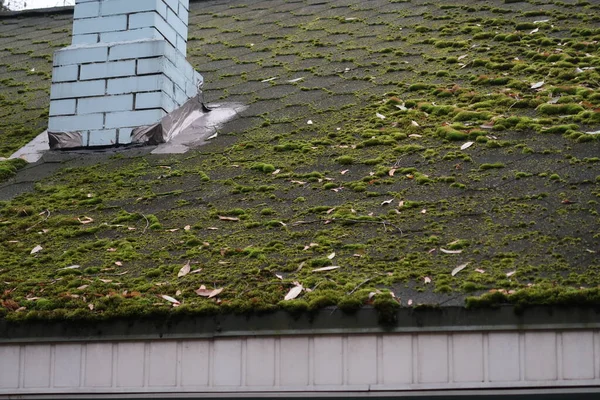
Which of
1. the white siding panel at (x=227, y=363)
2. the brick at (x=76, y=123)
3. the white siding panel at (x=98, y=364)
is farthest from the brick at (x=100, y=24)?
the white siding panel at (x=227, y=363)

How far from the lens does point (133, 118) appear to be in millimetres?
6582

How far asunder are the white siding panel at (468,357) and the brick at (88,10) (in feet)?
14.9

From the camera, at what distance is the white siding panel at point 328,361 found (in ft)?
12.3

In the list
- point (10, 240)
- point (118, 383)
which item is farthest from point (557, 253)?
point (10, 240)

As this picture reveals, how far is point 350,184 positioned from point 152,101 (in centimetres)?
206

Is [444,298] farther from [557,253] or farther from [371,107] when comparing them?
[371,107]

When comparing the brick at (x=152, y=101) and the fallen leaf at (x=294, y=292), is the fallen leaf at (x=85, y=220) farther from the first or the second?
the fallen leaf at (x=294, y=292)

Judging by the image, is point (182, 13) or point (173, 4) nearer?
point (173, 4)

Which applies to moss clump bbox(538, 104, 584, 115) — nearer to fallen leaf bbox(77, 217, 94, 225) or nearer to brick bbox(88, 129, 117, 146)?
fallen leaf bbox(77, 217, 94, 225)

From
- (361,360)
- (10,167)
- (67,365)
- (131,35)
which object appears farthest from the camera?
(131,35)

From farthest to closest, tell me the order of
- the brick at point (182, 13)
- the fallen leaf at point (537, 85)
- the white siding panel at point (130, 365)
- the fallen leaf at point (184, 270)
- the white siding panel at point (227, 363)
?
the brick at point (182, 13)
the fallen leaf at point (537, 85)
the fallen leaf at point (184, 270)
the white siding panel at point (130, 365)
the white siding panel at point (227, 363)

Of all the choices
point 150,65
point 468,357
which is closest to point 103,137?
point 150,65

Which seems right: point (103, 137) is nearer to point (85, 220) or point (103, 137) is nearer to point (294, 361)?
point (85, 220)

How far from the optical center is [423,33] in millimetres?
7551
